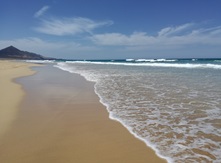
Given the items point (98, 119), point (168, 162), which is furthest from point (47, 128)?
point (168, 162)

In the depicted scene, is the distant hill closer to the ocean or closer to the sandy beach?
the ocean

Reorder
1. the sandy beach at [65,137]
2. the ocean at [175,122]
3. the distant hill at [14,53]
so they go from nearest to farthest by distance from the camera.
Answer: the sandy beach at [65,137]
the ocean at [175,122]
the distant hill at [14,53]

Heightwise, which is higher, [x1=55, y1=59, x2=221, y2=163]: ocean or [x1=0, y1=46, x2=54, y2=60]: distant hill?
[x1=55, y1=59, x2=221, y2=163]: ocean

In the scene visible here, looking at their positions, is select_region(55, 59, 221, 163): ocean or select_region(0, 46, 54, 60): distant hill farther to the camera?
select_region(0, 46, 54, 60): distant hill

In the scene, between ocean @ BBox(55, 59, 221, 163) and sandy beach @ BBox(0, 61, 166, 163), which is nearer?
sandy beach @ BBox(0, 61, 166, 163)

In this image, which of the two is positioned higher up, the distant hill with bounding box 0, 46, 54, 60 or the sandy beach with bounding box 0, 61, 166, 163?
the sandy beach with bounding box 0, 61, 166, 163

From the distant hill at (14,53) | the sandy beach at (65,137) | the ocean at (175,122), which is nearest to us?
the sandy beach at (65,137)

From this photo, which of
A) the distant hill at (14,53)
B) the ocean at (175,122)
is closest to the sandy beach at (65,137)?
the ocean at (175,122)

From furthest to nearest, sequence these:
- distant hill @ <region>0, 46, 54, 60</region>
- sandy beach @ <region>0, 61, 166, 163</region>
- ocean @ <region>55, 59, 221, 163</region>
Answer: distant hill @ <region>0, 46, 54, 60</region> → ocean @ <region>55, 59, 221, 163</region> → sandy beach @ <region>0, 61, 166, 163</region>

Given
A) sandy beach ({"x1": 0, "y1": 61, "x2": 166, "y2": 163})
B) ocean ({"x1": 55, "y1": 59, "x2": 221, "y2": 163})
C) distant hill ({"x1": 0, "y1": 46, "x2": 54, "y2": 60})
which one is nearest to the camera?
sandy beach ({"x1": 0, "y1": 61, "x2": 166, "y2": 163})

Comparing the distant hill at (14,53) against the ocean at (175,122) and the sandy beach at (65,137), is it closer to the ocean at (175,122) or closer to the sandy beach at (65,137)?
the ocean at (175,122)

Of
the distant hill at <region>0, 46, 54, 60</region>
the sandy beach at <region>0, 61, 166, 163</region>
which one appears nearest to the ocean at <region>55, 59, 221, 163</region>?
the sandy beach at <region>0, 61, 166, 163</region>

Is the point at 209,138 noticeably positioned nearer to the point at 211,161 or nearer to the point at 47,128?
the point at 211,161

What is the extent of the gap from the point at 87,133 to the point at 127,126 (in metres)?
0.89
